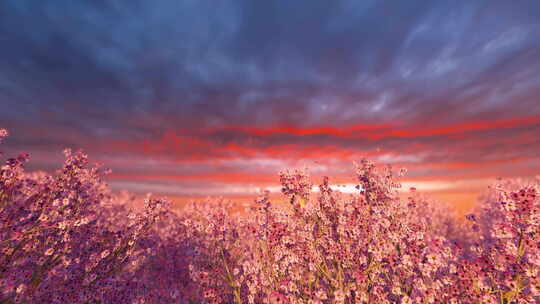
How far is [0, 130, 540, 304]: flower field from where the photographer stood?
403 inches

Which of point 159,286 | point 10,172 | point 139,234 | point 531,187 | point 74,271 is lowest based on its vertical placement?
point 159,286

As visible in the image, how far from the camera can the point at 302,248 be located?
12.5m

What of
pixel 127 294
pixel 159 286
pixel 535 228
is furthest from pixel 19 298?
pixel 535 228

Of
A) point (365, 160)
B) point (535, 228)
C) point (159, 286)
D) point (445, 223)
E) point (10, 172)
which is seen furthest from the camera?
point (445, 223)

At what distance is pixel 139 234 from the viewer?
15547 millimetres

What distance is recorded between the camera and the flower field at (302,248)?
10.2m

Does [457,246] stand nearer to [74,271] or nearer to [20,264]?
[74,271]

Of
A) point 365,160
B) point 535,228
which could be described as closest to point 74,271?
point 365,160

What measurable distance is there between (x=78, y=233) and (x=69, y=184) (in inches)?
106

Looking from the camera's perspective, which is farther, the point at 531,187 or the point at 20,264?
the point at 20,264

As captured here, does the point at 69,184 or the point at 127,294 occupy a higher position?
the point at 69,184

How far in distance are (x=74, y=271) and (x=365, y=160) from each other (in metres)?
17.2

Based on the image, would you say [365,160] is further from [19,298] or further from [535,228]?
[19,298]

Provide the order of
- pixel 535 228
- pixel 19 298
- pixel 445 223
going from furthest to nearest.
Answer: pixel 445 223
pixel 19 298
pixel 535 228
